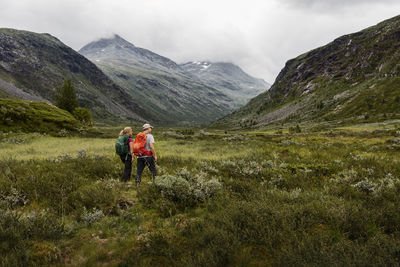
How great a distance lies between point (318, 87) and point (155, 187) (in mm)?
176904

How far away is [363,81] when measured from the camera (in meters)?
127

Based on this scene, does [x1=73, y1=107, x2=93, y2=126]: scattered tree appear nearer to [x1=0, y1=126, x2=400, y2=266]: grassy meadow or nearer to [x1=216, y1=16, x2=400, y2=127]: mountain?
[x1=0, y1=126, x2=400, y2=266]: grassy meadow

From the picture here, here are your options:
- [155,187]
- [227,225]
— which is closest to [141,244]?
[227,225]

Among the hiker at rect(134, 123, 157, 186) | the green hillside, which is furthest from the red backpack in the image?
the green hillside

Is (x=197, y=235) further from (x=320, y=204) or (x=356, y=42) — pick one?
(x=356, y=42)

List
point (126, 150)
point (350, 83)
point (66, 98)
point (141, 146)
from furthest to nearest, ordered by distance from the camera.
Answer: point (350, 83), point (66, 98), point (126, 150), point (141, 146)

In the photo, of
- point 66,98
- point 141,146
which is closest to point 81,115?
point 66,98

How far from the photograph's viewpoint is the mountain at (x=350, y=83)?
307ft

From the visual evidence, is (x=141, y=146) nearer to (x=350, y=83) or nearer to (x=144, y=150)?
(x=144, y=150)

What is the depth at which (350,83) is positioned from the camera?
444ft

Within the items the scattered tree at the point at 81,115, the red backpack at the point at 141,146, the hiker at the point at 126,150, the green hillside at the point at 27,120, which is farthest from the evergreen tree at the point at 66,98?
the red backpack at the point at 141,146

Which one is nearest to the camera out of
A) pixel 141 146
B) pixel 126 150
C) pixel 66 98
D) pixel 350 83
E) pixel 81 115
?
pixel 141 146

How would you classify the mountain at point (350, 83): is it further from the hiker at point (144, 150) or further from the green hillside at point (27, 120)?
the green hillside at point (27, 120)

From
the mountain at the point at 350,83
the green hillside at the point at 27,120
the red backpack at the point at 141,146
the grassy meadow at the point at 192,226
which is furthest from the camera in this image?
the mountain at the point at 350,83
